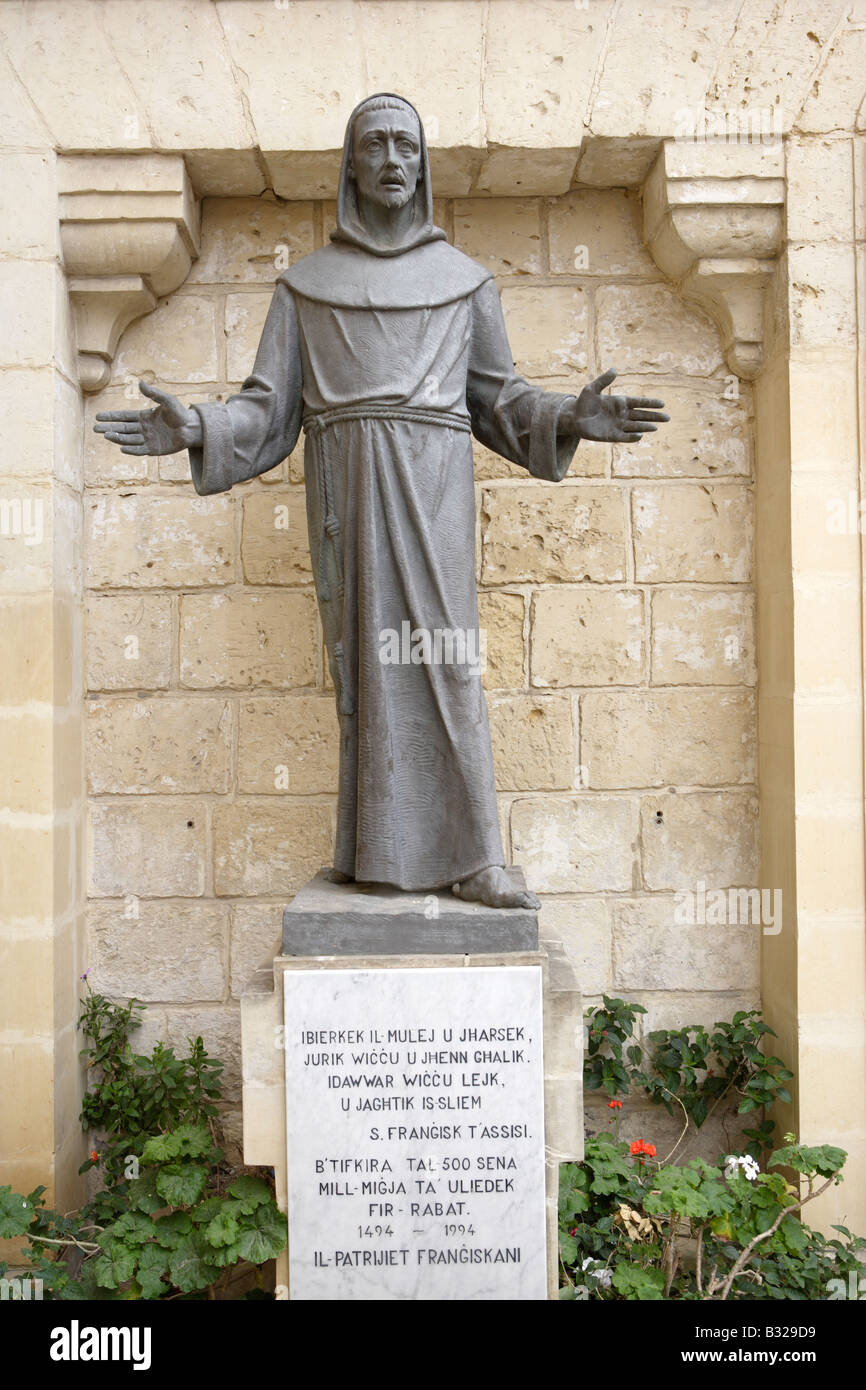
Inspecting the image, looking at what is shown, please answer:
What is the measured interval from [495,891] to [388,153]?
5.74 ft

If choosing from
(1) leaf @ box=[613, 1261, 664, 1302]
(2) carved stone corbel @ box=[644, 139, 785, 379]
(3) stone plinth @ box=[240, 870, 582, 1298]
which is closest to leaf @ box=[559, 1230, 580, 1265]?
(1) leaf @ box=[613, 1261, 664, 1302]

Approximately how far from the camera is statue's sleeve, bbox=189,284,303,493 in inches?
106

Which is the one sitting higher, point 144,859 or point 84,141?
point 84,141

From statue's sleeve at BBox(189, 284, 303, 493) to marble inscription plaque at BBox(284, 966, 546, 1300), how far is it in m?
1.20

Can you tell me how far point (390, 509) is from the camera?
2.70m

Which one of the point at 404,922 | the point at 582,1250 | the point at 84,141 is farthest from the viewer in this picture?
the point at 84,141

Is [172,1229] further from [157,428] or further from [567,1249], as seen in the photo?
[157,428]

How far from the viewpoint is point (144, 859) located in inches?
153

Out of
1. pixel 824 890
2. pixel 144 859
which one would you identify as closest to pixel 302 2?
pixel 144 859

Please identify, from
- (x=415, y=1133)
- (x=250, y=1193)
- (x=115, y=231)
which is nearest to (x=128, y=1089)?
(x=250, y=1193)

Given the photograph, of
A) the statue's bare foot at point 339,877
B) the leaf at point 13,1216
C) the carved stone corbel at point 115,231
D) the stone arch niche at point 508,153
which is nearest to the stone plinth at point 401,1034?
the statue's bare foot at point 339,877

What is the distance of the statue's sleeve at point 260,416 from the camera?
8.87 ft

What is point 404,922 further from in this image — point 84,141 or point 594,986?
point 84,141

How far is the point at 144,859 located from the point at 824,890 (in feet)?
7.24
